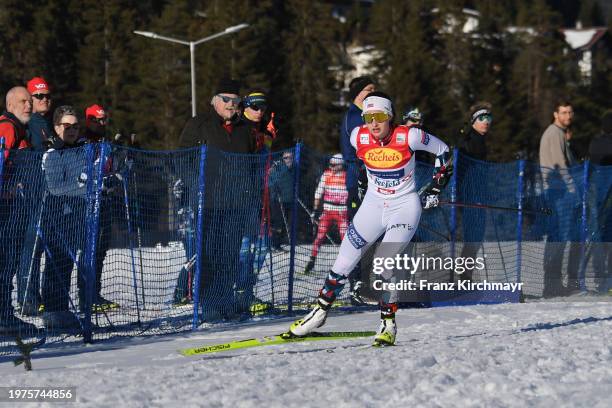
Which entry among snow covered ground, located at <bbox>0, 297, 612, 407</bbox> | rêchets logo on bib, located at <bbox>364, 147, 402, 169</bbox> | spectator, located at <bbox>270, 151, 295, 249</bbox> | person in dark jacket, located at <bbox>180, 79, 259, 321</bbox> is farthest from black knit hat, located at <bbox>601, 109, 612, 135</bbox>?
rêchets logo on bib, located at <bbox>364, 147, 402, 169</bbox>

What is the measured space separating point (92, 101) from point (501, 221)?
4552cm

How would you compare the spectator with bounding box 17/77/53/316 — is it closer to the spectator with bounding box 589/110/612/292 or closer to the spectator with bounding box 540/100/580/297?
the spectator with bounding box 540/100/580/297

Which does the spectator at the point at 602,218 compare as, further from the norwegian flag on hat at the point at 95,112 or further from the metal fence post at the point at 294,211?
the norwegian flag on hat at the point at 95,112

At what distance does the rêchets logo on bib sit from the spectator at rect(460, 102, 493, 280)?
142 inches

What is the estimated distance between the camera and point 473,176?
A: 1280 cm

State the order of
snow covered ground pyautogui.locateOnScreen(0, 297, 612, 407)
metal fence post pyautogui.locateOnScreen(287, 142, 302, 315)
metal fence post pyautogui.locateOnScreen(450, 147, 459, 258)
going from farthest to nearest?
metal fence post pyautogui.locateOnScreen(450, 147, 459, 258) → metal fence post pyautogui.locateOnScreen(287, 142, 302, 315) → snow covered ground pyautogui.locateOnScreen(0, 297, 612, 407)

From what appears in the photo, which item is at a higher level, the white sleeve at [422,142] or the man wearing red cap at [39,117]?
the man wearing red cap at [39,117]

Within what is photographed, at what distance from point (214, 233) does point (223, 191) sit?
1.35 ft

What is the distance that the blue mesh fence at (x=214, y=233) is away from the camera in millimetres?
9344

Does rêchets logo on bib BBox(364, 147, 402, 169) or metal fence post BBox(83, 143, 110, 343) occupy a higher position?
rêchets logo on bib BBox(364, 147, 402, 169)

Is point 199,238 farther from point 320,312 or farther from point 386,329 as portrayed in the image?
point 386,329

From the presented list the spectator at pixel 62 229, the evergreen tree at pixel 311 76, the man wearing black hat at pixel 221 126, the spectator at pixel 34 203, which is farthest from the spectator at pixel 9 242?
the evergreen tree at pixel 311 76

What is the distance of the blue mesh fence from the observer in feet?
30.7

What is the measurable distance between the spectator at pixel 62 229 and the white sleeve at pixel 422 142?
2789mm
